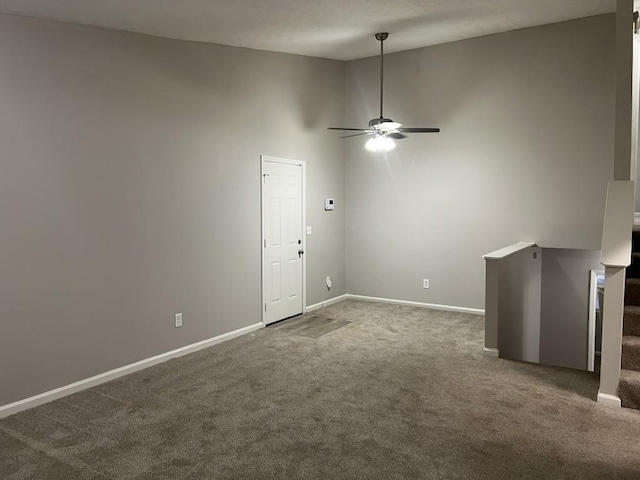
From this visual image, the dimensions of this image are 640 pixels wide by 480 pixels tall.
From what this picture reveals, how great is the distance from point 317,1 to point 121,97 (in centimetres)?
192

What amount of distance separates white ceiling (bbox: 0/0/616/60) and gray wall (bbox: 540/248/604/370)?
298cm

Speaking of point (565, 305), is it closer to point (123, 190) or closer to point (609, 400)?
point (609, 400)

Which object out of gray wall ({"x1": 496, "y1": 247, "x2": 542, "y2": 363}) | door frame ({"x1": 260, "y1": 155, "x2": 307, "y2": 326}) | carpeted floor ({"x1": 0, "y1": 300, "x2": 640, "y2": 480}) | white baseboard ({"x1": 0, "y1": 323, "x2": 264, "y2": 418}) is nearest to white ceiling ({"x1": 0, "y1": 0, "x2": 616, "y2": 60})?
door frame ({"x1": 260, "y1": 155, "x2": 307, "y2": 326})

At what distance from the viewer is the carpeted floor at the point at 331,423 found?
301 cm

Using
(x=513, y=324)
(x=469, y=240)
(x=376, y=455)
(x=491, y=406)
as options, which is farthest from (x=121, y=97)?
(x=513, y=324)

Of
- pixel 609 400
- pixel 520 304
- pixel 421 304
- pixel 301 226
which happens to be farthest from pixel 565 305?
pixel 301 226

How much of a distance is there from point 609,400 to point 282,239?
3.97 meters

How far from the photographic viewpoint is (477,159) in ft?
21.6

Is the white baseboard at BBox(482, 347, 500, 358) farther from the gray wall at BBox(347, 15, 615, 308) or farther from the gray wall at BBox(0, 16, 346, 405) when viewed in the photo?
the gray wall at BBox(0, 16, 346, 405)

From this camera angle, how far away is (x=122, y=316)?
180 inches

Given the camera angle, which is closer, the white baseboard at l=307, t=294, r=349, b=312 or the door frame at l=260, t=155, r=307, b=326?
the door frame at l=260, t=155, r=307, b=326

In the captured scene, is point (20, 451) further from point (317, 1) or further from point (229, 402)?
point (317, 1)

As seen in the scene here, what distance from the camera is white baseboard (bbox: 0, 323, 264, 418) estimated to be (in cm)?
383

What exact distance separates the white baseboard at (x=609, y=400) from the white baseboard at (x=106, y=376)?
12.0 ft
